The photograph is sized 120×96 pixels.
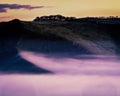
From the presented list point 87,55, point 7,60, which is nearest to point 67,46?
point 87,55

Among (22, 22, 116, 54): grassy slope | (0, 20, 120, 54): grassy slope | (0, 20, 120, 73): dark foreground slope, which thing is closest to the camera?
(0, 20, 120, 73): dark foreground slope

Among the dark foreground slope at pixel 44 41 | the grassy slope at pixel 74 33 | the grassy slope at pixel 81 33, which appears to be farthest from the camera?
the grassy slope at pixel 81 33

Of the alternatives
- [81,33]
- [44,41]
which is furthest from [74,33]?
[44,41]

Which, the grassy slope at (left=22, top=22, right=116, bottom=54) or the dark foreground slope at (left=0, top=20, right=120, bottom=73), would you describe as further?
the grassy slope at (left=22, top=22, right=116, bottom=54)

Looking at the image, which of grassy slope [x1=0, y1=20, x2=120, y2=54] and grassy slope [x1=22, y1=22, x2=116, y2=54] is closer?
grassy slope [x1=0, y1=20, x2=120, y2=54]

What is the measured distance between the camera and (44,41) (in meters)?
104

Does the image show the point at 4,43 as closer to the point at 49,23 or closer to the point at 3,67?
the point at 3,67

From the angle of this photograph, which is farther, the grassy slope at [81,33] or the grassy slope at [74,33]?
the grassy slope at [81,33]

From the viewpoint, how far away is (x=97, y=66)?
101375 mm

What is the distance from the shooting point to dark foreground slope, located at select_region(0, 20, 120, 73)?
89188mm

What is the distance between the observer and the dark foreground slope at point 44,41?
293 feet

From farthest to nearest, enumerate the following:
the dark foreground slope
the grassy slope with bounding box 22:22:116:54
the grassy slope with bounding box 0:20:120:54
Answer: the grassy slope with bounding box 22:22:116:54 → the grassy slope with bounding box 0:20:120:54 → the dark foreground slope

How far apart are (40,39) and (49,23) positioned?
17.3 meters

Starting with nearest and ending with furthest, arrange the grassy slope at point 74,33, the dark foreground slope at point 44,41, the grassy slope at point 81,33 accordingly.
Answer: the dark foreground slope at point 44,41, the grassy slope at point 74,33, the grassy slope at point 81,33
